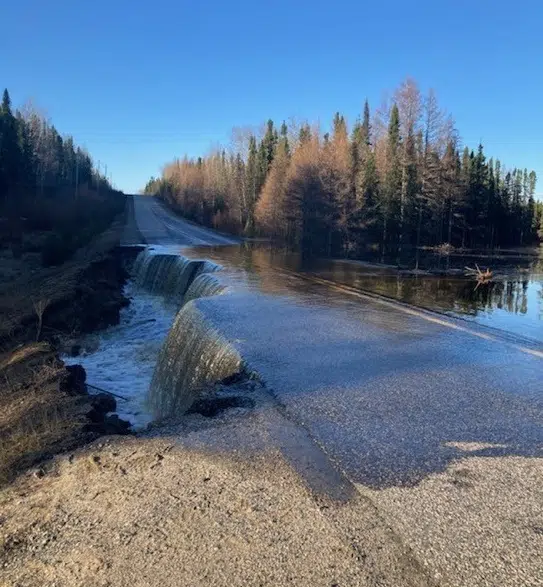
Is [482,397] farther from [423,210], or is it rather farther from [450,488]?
[423,210]

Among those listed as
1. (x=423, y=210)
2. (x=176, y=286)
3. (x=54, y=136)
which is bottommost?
(x=176, y=286)

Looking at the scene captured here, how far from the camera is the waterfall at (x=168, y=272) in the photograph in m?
21.2

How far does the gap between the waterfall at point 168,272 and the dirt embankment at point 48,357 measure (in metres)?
1.10

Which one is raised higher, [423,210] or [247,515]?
[423,210]

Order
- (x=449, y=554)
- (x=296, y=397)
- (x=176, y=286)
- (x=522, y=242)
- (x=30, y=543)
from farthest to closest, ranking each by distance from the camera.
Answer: (x=522, y=242), (x=176, y=286), (x=296, y=397), (x=30, y=543), (x=449, y=554)

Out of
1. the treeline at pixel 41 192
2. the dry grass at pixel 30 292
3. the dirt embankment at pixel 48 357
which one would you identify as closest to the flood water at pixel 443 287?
the dirt embankment at pixel 48 357

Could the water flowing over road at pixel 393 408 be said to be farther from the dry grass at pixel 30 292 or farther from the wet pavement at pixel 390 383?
the dry grass at pixel 30 292

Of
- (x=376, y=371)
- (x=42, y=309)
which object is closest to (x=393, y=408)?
(x=376, y=371)

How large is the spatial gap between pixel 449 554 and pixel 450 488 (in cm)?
87

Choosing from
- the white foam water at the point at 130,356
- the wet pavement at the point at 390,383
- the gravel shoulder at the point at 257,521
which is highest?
the wet pavement at the point at 390,383

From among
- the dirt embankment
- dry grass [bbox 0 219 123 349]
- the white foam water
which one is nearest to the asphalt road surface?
the white foam water

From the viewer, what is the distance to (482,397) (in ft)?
20.7

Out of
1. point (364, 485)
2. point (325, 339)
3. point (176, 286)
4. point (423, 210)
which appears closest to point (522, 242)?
point (423, 210)

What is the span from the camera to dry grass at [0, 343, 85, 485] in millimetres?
4996
